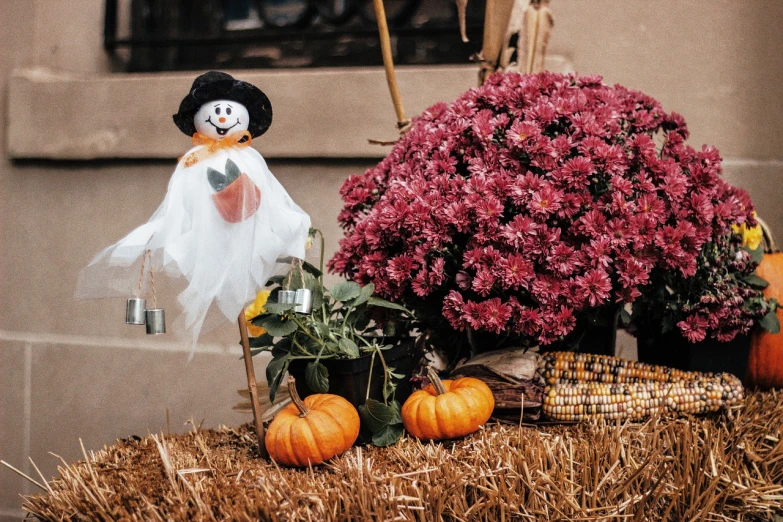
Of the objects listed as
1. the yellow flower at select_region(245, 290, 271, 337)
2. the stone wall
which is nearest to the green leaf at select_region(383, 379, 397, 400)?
the yellow flower at select_region(245, 290, 271, 337)

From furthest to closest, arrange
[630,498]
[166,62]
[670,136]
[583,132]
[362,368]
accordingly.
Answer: [166,62]
[670,136]
[583,132]
[362,368]
[630,498]

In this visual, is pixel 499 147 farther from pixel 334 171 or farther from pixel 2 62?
pixel 2 62

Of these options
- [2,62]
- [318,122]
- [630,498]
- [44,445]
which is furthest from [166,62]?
[630,498]

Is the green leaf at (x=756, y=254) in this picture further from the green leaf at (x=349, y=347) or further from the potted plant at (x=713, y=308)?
the green leaf at (x=349, y=347)

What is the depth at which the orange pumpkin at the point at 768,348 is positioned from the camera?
148 cm

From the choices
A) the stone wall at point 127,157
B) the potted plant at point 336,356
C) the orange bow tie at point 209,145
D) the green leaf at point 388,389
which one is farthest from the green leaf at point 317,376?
the stone wall at point 127,157

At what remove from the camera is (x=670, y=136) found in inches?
53.9

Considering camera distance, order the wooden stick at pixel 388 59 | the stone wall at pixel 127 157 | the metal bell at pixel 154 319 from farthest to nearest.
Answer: the stone wall at pixel 127 157 → the wooden stick at pixel 388 59 → the metal bell at pixel 154 319

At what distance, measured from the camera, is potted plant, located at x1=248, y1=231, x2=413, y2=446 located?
3.69 ft

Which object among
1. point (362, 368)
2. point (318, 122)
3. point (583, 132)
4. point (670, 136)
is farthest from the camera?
point (318, 122)

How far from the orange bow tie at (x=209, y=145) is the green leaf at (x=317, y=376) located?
382mm

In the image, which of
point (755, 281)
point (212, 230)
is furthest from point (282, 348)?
point (755, 281)

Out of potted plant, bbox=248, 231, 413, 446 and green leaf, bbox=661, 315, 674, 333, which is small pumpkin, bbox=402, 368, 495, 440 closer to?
potted plant, bbox=248, 231, 413, 446

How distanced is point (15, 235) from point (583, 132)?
2.14m
